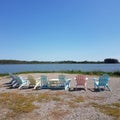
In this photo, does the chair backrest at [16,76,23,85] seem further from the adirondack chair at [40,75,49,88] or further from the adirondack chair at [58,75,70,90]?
the adirondack chair at [58,75,70,90]

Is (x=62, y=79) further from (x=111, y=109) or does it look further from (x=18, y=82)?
(x=111, y=109)

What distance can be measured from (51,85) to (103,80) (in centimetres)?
355

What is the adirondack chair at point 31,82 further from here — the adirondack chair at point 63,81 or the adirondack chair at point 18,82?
the adirondack chair at point 63,81

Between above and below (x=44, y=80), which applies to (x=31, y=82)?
below

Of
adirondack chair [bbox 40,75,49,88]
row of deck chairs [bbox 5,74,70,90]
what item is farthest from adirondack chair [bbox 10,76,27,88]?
adirondack chair [bbox 40,75,49,88]

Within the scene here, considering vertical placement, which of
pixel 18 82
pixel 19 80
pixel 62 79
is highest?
pixel 62 79

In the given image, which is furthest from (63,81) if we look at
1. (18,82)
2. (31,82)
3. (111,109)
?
(111,109)

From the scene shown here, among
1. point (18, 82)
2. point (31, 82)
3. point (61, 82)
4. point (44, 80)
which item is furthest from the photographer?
point (18, 82)

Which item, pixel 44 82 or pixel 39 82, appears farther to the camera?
pixel 39 82

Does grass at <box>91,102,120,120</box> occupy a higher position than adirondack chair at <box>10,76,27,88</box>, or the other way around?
adirondack chair at <box>10,76,27,88</box>

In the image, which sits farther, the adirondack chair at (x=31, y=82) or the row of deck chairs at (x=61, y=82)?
the adirondack chair at (x=31, y=82)

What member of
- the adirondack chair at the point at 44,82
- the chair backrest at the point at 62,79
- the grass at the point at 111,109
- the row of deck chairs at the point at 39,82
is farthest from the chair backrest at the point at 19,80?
the grass at the point at 111,109

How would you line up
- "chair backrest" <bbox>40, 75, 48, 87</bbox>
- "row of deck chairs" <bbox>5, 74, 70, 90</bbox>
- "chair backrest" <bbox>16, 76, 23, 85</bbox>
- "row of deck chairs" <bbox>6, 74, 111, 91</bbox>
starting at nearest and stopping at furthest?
"row of deck chairs" <bbox>6, 74, 111, 91</bbox> → "row of deck chairs" <bbox>5, 74, 70, 90</bbox> → "chair backrest" <bbox>40, 75, 48, 87</bbox> → "chair backrest" <bbox>16, 76, 23, 85</bbox>

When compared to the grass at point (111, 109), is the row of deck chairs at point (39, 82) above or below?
above
